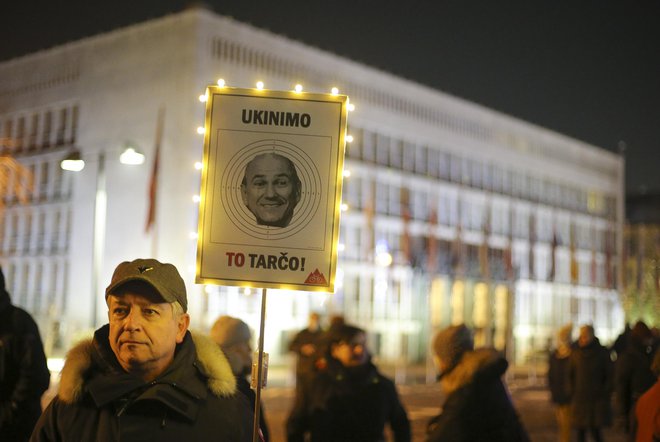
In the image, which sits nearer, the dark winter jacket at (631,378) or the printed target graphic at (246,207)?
the printed target graphic at (246,207)

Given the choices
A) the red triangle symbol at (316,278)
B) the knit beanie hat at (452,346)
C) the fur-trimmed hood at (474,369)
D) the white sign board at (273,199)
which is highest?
the white sign board at (273,199)

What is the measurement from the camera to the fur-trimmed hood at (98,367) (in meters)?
3.53

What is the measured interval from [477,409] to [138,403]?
2.92 m

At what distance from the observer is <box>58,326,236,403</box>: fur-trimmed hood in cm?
353

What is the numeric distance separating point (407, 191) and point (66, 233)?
69.5 feet

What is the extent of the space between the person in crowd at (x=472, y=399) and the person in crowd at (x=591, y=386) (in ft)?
24.6

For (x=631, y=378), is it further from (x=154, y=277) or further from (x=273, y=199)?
(x=154, y=277)

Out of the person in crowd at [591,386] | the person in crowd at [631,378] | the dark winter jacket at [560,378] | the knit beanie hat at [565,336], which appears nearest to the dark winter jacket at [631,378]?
the person in crowd at [631,378]

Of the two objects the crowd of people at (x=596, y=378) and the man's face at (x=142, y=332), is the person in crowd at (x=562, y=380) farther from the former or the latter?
the man's face at (x=142, y=332)

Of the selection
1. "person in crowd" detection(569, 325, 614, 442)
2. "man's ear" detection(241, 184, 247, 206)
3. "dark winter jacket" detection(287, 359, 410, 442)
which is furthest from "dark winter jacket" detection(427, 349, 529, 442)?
"person in crowd" detection(569, 325, 614, 442)

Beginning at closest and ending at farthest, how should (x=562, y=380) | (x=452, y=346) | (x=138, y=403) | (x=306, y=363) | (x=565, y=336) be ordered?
(x=138, y=403)
(x=452, y=346)
(x=306, y=363)
(x=562, y=380)
(x=565, y=336)

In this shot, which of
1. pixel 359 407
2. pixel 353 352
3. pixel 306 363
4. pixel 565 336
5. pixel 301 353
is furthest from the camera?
pixel 565 336

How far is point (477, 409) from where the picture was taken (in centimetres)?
595

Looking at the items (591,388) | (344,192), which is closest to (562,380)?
(591,388)
